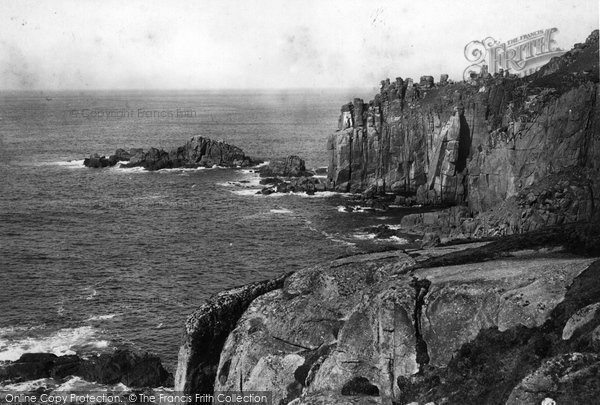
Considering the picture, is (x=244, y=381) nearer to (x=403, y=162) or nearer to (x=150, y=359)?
(x=150, y=359)

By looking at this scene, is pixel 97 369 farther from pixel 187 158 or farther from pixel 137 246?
pixel 187 158

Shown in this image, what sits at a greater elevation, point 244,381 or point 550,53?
point 550,53

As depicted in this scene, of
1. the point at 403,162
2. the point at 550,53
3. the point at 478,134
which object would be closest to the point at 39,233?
the point at 403,162

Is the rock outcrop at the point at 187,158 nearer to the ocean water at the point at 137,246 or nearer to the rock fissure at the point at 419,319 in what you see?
the ocean water at the point at 137,246

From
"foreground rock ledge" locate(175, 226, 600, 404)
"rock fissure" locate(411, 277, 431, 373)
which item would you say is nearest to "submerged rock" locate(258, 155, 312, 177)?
"foreground rock ledge" locate(175, 226, 600, 404)

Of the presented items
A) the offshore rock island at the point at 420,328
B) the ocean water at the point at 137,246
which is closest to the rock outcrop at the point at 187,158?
the ocean water at the point at 137,246

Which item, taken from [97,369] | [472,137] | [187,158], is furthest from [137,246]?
[187,158]
